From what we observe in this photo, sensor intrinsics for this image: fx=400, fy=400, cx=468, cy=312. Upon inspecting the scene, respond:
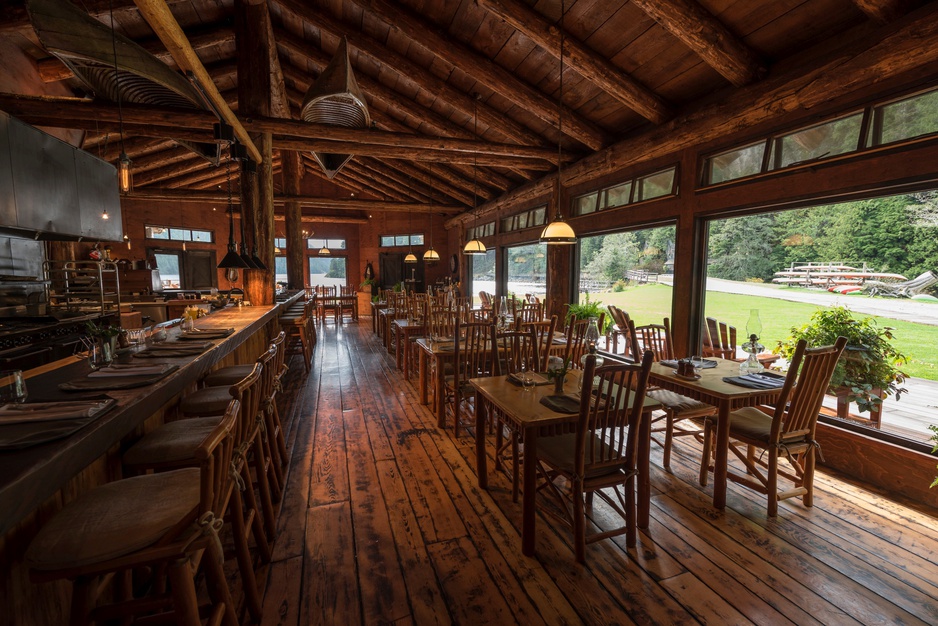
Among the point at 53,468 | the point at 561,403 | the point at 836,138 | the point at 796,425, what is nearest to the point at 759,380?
the point at 796,425

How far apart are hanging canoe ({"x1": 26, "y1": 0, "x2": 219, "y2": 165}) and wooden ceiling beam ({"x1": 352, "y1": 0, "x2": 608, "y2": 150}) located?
2493 millimetres

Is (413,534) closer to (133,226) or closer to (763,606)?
(763,606)

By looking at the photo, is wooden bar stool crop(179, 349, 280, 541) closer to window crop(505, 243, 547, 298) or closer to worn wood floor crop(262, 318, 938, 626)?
worn wood floor crop(262, 318, 938, 626)

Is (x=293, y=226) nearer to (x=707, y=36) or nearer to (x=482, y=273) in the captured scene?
(x=482, y=273)

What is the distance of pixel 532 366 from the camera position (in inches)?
147

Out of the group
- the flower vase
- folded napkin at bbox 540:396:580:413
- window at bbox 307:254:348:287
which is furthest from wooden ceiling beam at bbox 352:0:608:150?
A: window at bbox 307:254:348:287

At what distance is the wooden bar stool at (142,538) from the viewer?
1.09 metres

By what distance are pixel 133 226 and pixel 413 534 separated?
12506 mm

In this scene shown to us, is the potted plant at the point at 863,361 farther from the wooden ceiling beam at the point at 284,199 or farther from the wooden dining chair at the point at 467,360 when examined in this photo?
the wooden ceiling beam at the point at 284,199

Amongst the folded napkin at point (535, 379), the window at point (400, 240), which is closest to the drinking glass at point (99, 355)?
the folded napkin at point (535, 379)

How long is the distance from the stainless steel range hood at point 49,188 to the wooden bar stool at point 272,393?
3.31 meters

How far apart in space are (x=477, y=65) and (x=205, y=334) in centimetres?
399

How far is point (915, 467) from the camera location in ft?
8.61

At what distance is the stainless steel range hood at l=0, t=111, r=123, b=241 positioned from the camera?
13.4 feet
